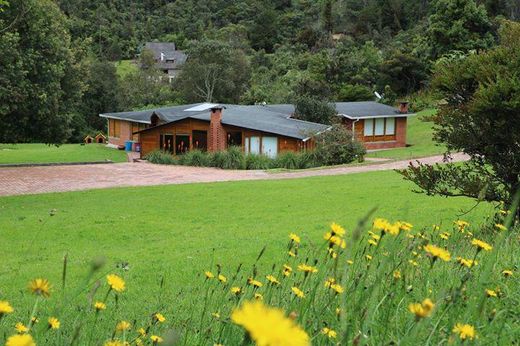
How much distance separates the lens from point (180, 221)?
12.8 meters

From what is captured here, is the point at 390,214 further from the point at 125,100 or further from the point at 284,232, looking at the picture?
the point at 125,100

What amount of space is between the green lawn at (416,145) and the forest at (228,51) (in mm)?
2131

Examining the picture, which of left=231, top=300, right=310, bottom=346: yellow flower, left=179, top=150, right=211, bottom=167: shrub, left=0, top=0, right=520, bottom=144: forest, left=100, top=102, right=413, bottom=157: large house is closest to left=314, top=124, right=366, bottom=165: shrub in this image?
left=100, top=102, right=413, bottom=157: large house

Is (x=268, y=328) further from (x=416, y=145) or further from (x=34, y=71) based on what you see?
(x=416, y=145)

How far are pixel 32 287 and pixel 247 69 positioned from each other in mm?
56103

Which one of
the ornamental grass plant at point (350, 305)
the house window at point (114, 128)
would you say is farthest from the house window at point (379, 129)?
the ornamental grass plant at point (350, 305)

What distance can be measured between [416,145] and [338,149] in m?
10.0

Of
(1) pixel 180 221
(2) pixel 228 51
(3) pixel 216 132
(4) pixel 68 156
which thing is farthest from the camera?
(2) pixel 228 51

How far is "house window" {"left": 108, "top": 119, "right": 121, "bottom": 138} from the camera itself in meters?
42.8

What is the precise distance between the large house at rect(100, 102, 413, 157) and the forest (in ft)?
7.63

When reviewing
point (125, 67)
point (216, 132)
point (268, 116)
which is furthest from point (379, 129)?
point (125, 67)

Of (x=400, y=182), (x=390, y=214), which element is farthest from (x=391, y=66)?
(x=390, y=214)

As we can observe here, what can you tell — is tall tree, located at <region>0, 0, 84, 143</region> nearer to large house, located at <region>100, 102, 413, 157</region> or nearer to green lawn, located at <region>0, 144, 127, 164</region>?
green lawn, located at <region>0, 144, 127, 164</region>

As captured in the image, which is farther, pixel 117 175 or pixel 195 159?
pixel 195 159
